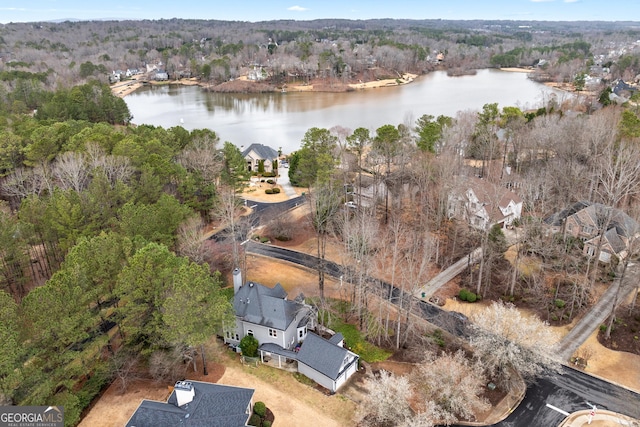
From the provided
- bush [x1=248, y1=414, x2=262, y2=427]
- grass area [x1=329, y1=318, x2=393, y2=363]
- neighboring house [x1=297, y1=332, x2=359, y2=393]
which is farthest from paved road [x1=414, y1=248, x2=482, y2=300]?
bush [x1=248, y1=414, x2=262, y2=427]

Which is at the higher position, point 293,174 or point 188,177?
point 188,177

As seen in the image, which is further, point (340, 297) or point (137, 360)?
point (340, 297)

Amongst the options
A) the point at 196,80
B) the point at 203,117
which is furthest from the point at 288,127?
the point at 196,80

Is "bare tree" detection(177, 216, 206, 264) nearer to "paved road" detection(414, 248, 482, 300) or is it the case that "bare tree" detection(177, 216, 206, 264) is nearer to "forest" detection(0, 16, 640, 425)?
"forest" detection(0, 16, 640, 425)

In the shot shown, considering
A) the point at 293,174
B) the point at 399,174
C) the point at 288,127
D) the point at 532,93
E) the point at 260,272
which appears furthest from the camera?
the point at 532,93

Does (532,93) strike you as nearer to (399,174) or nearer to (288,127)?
(288,127)

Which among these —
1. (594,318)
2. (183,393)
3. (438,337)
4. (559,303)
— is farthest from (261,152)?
(594,318)

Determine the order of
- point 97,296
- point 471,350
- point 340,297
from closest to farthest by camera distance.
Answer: point 97,296 < point 471,350 < point 340,297

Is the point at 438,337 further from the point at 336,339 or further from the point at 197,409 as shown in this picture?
the point at 197,409
